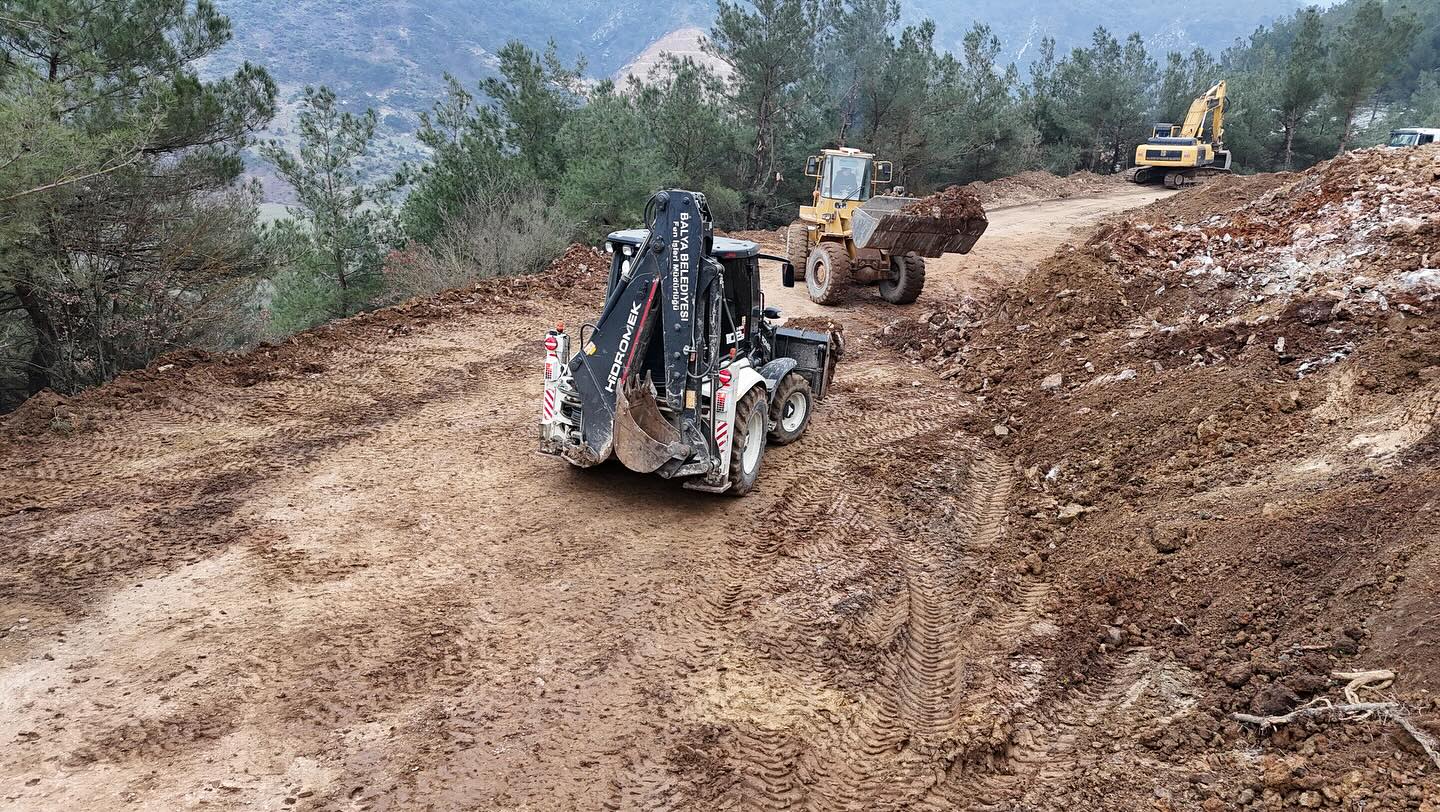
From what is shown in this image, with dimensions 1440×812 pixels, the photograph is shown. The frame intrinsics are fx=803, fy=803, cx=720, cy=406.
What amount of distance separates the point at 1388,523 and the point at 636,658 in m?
4.34

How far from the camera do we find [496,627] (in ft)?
16.9

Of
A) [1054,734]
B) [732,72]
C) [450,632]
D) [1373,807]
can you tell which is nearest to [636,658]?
[450,632]

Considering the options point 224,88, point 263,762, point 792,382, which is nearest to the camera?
point 263,762

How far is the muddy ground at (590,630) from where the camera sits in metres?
3.90

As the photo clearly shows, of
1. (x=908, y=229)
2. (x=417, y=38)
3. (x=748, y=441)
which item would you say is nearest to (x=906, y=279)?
(x=908, y=229)

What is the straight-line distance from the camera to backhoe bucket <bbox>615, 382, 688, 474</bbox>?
6293 millimetres

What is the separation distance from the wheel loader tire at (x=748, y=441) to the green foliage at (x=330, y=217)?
15.6 meters

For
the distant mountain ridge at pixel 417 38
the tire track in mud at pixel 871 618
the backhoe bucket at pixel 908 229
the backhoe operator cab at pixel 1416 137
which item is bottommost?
the tire track in mud at pixel 871 618

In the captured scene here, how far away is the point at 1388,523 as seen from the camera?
4.46 metres

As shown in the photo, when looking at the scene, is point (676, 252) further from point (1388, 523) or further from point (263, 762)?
point (1388, 523)

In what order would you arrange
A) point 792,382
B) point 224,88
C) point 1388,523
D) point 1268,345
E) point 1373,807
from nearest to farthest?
1. point 1373,807
2. point 1388,523
3. point 1268,345
4. point 792,382
5. point 224,88

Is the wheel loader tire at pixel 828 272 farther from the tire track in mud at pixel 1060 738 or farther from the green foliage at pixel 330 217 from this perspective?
the green foliage at pixel 330 217

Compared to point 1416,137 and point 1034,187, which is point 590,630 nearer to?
point 1034,187

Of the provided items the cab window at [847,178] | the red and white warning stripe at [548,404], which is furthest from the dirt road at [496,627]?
the cab window at [847,178]
